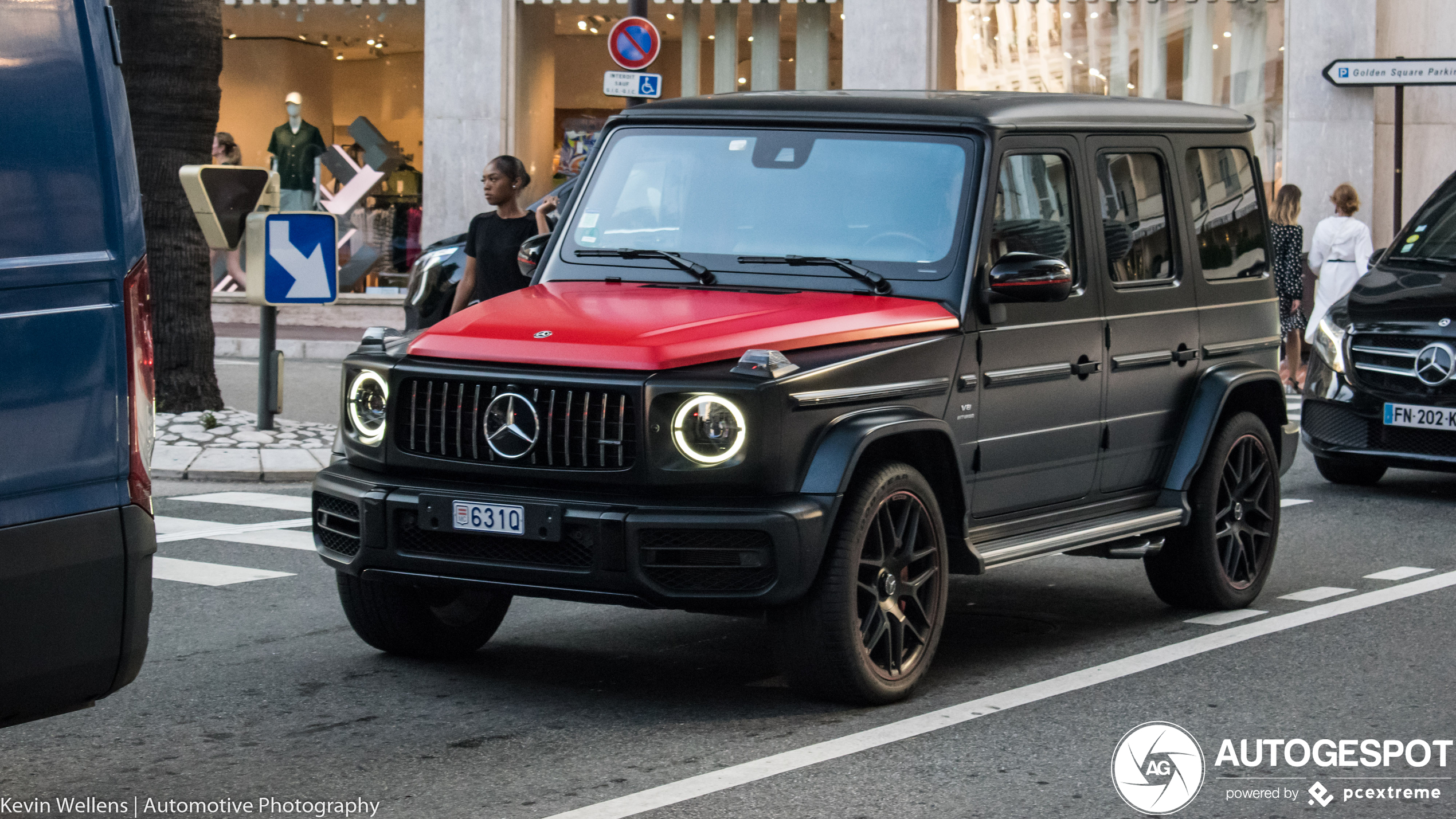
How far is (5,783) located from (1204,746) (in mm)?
3226

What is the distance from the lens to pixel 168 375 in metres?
13.2

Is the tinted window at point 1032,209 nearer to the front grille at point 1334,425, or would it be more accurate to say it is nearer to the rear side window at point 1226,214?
the rear side window at point 1226,214

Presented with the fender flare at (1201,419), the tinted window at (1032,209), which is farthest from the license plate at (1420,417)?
the tinted window at (1032,209)

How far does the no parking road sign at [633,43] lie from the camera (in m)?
16.6

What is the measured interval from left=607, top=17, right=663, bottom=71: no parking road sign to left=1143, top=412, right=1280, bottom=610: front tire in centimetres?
977

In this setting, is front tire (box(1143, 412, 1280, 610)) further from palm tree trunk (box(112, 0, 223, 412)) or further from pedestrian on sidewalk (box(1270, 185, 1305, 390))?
pedestrian on sidewalk (box(1270, 185, 1305, 390))

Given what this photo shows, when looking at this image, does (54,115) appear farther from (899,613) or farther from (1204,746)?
(1204,746)

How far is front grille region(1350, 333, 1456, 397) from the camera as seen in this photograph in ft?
35.4

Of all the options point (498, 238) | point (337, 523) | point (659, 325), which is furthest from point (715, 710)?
point (498, 238)

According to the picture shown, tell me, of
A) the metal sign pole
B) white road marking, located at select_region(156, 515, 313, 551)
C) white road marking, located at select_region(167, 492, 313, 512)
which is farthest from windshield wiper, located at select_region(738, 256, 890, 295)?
the metal sign pole

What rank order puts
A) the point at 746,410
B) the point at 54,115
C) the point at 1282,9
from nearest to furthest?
the point at 54,115, the point at 746,410, the point at 1282,9

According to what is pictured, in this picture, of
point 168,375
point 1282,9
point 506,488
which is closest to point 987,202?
point 506,488

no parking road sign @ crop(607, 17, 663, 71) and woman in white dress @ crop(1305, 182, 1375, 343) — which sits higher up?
no parking road sign @ crop(607, 17, 663, 71)

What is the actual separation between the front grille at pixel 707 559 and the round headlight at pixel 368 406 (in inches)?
39.6
